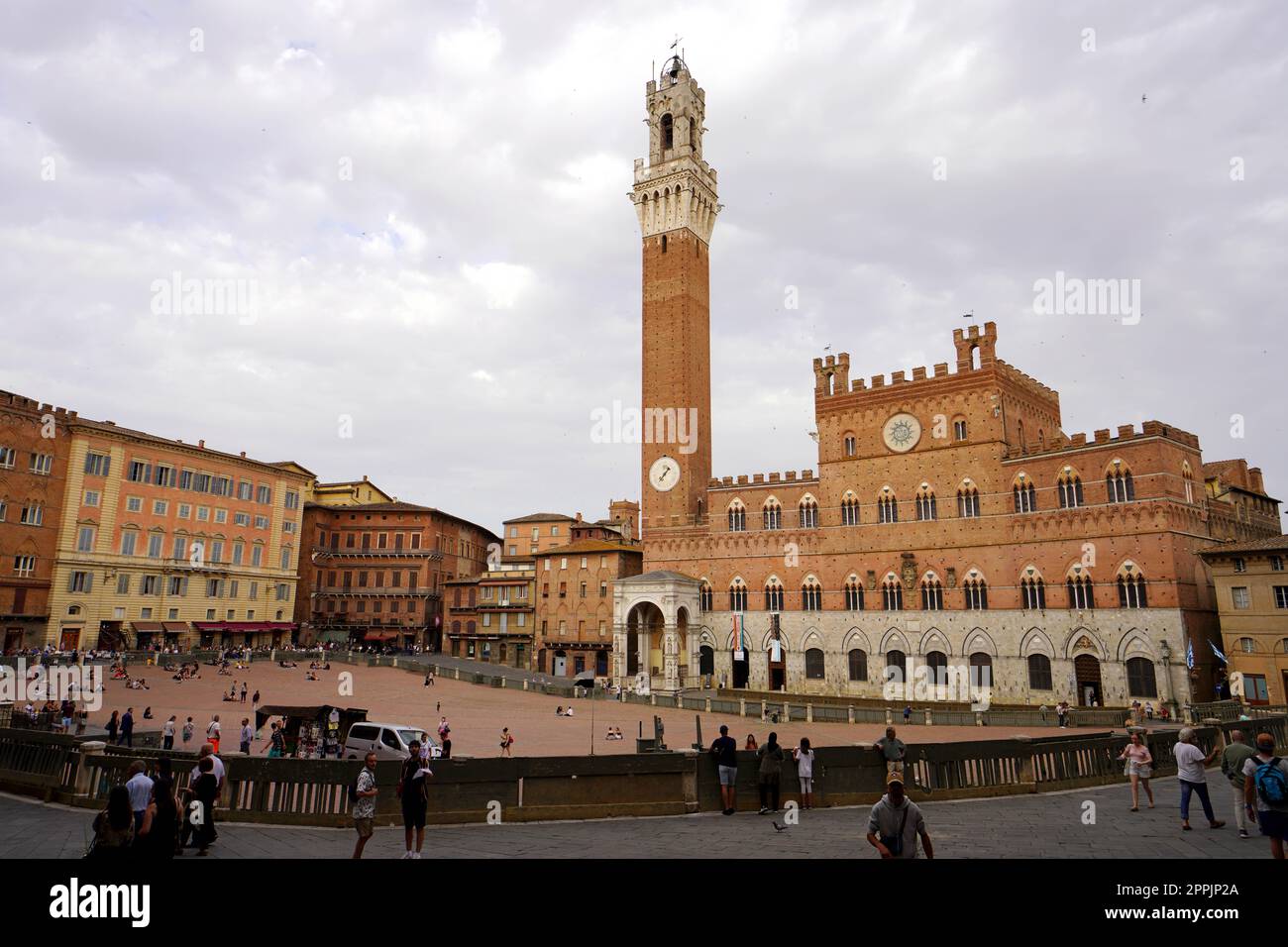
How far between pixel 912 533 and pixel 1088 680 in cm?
1316

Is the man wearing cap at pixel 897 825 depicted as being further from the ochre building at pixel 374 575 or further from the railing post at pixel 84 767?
the ochre building at pixel 374 575

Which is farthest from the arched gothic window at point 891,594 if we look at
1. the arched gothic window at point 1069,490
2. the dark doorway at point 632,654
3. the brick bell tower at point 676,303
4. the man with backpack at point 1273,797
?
the man with backpack at point 1273,797

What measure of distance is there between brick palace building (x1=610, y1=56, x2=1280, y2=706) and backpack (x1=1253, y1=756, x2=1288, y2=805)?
37044 mm

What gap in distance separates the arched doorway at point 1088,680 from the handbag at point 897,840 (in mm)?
41504

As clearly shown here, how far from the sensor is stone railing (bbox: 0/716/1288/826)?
13188 mm

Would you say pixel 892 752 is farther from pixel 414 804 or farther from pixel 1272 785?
pixel 414 804

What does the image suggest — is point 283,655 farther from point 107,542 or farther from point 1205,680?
point 1205,680

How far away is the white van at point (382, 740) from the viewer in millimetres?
22062

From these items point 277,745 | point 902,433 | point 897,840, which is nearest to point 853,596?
point 902,433

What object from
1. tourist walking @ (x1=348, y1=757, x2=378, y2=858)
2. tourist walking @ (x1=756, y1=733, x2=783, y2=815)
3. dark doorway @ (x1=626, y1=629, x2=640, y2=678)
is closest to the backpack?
tourist walking @ (x1=756, y1=733, x2=783, y2=815)

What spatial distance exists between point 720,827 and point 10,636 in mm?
59253
